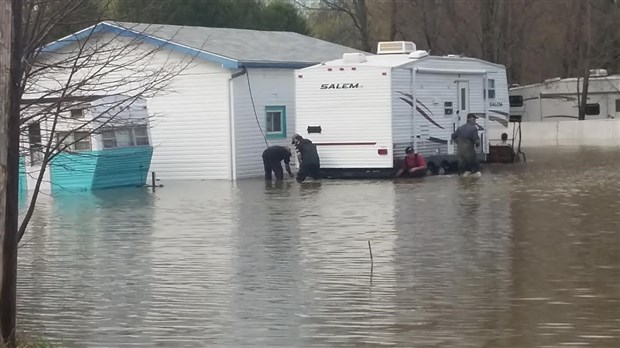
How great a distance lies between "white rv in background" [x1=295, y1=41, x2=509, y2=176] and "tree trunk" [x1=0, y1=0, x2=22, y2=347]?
Answer: 20542 mm

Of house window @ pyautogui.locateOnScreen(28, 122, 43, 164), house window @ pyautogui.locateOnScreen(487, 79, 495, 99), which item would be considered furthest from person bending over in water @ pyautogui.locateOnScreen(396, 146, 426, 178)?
house window @ pyautogui.locateOnScreen(28, 122, 43, 164)

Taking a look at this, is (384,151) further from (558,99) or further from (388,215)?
(558,99)

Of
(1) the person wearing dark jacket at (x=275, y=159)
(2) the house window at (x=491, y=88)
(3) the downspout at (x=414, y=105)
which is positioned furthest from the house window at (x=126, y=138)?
(2) the house window at (x=491, y=88)

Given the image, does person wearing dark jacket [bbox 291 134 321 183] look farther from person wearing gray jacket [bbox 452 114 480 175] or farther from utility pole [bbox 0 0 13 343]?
utility pole [bbox 0 0 13 343]

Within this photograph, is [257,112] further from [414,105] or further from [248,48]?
[414,105]

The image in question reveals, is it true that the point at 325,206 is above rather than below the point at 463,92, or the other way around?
below

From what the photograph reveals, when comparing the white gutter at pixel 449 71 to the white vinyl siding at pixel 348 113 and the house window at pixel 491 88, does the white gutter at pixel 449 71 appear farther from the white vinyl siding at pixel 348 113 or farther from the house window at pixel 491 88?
the white vinyl siding at pixel 348 113

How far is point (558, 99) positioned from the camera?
54.8 meters

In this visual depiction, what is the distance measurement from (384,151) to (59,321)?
18199 mm

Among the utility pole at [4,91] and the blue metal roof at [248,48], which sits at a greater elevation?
the blue metal roof at [248,48]

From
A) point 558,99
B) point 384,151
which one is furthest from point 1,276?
point 558,99

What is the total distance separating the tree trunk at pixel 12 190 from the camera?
845 centimetres

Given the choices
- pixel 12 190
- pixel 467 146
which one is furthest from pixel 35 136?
pixel 467 146

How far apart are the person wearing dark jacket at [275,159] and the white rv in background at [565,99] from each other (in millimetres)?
25186
